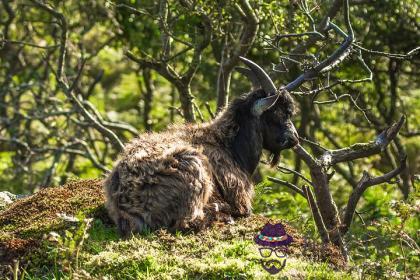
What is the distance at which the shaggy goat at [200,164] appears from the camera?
859cm

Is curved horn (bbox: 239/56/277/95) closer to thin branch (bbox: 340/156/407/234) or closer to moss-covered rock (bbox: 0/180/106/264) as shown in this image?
thin branch (bbox: 340/156/407/234)

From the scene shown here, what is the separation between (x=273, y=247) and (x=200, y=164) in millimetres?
1748

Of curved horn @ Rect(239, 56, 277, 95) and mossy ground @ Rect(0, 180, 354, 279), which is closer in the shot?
mossy ground @ Rect(0, 180, 354, 279)

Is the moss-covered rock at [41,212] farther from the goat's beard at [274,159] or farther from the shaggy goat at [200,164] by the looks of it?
the goat's beard at [274,159]

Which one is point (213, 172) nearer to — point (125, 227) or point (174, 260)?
point (125, 227)

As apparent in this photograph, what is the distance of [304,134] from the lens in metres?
15.3

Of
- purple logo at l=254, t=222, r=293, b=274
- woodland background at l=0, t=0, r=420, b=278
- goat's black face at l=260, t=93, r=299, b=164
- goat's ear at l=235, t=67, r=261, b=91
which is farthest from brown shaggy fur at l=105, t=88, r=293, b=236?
purple logo at l=254, t=222, r=293, b=274

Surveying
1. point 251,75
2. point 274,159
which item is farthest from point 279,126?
point 251,75

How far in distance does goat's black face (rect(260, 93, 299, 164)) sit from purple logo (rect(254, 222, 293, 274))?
244cm

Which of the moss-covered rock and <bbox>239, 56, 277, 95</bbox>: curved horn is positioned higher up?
<bbox>239, 56, 277, 95</bbox>: curved horn

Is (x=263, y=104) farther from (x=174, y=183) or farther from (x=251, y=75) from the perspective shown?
(x=174, y=183)

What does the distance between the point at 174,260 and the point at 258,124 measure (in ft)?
10.1

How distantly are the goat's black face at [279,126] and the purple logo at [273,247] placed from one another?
2438 millimetres

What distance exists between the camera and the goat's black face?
995cm
